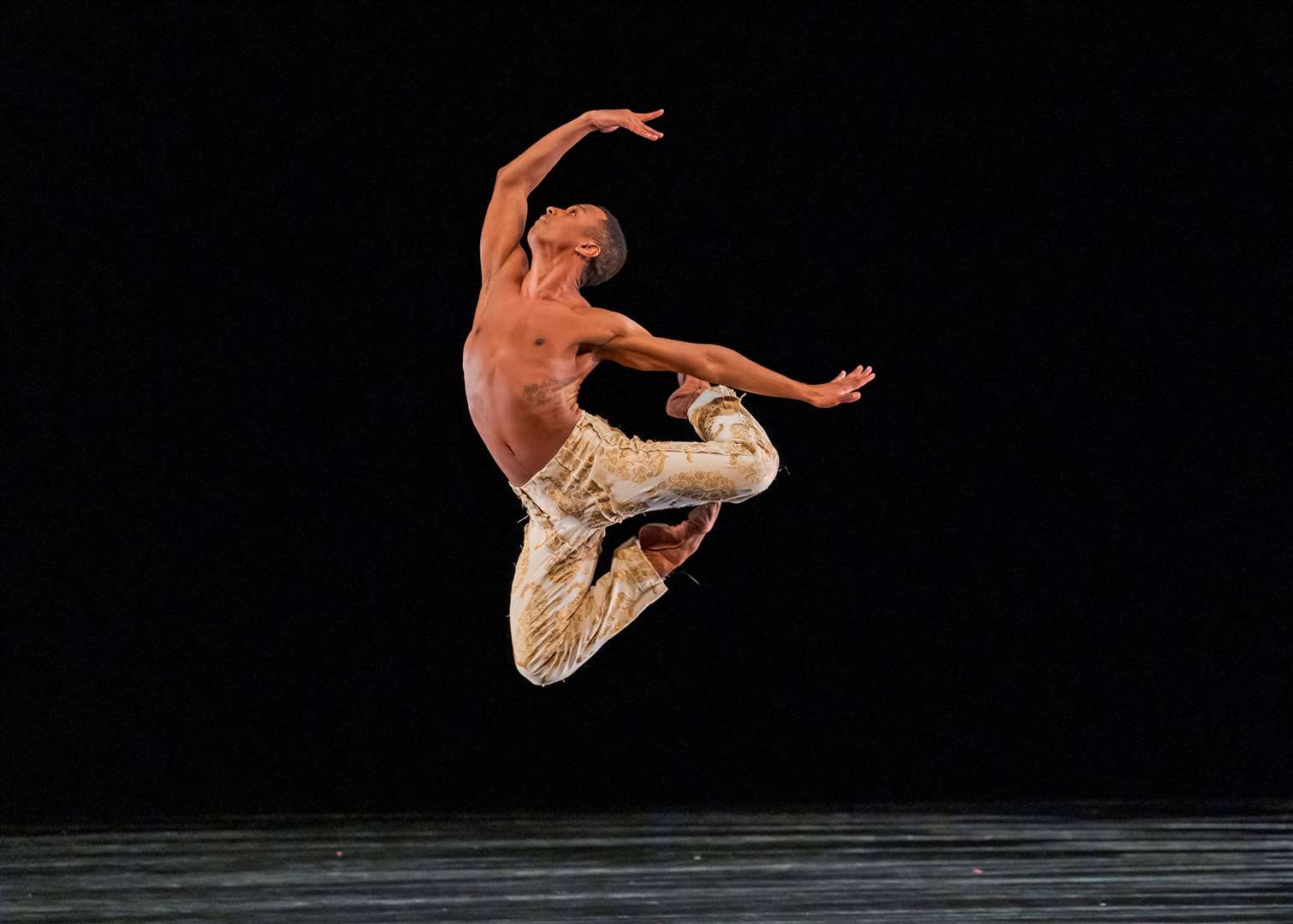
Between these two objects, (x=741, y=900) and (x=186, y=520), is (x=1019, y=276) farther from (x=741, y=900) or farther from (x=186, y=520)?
(x=186, y=520)

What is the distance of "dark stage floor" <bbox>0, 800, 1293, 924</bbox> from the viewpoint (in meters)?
3.44

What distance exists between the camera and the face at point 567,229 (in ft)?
11.5

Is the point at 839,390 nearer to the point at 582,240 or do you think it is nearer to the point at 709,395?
the point at 709,395

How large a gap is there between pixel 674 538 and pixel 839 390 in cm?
68

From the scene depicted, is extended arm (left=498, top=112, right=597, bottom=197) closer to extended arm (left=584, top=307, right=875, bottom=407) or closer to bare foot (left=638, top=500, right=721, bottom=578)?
extended arm (left=584, top=307, right=875, bottom=407)

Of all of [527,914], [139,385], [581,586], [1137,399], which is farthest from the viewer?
[1137,399]

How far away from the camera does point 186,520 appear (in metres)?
4.73

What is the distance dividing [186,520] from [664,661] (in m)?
1.67

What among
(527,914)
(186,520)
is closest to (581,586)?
(527,914)

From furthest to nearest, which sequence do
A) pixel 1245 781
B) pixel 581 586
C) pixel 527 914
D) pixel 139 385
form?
1. pixel 1245 781
2. pixel 139 385
3. pixel 581 586
4. pixel 527 914

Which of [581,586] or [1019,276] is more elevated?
[1019,276]

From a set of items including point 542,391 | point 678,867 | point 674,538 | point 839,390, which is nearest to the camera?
point 839,390

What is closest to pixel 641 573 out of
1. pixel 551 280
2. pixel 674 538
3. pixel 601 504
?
pixel 674 538

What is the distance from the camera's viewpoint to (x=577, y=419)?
3.49m
